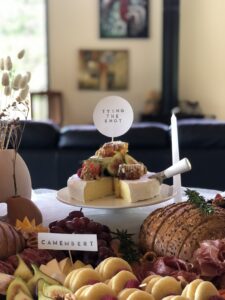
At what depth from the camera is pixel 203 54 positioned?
5.77m

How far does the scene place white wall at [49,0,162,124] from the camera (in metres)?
6.09

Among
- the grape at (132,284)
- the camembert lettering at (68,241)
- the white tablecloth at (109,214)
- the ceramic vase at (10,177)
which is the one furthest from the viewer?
the ceramic vase at (10,177)

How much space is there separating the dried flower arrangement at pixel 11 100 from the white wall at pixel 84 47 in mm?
4739

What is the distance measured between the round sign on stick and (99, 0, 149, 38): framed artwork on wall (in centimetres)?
478

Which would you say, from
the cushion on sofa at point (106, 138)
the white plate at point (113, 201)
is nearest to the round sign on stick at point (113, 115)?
the white plate at point (113, 201)

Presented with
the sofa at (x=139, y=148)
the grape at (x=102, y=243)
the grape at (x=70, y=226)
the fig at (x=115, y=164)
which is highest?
the fig at (x=115, y=164)

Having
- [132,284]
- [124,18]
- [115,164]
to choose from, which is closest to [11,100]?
[115,164]

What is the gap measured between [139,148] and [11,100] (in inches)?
54.0

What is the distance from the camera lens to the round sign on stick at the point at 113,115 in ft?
4.95

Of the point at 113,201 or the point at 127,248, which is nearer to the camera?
the point at 127,248

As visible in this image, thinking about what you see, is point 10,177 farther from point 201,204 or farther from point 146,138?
point 146,138

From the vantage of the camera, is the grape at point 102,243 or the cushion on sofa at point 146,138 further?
the cushion on sofa at point 146,138

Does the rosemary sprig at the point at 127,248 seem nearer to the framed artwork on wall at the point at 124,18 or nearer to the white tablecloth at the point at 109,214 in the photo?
the white tablecloth at the point at 109,214

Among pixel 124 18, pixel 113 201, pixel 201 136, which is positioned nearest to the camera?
pixel 113 201
